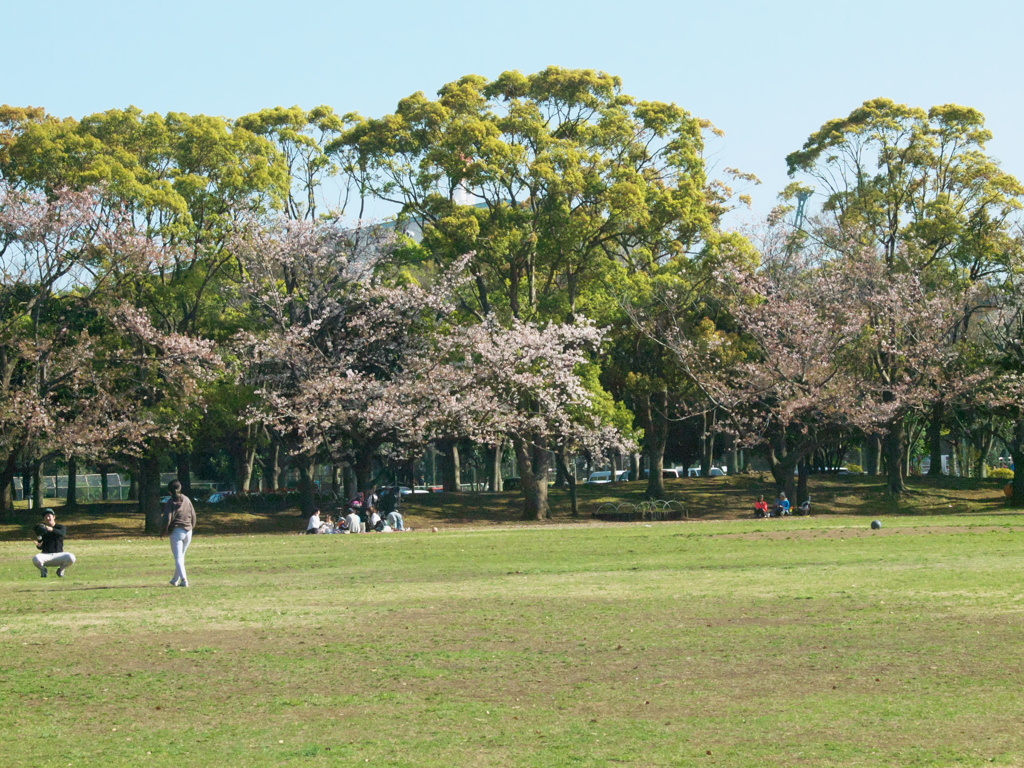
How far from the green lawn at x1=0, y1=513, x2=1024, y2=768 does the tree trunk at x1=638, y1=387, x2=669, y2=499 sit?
33029 millimetres

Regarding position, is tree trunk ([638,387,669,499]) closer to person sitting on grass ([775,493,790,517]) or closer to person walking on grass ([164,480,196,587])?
person sitting on grass ([775,493,790,517])

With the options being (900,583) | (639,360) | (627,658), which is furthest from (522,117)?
(627,658)

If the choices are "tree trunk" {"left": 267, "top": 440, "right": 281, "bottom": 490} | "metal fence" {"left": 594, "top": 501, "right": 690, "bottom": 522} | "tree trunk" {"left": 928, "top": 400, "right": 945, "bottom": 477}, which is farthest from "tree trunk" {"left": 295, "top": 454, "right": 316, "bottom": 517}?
"tree trunk" {"left": 928, "top": 400, "right": 945, "bottom": 477}

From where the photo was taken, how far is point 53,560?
21188 millimetres

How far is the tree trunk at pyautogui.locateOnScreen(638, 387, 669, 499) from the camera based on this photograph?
5503cm

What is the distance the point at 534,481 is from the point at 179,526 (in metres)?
31.2

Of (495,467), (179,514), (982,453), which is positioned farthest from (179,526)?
(982,453)

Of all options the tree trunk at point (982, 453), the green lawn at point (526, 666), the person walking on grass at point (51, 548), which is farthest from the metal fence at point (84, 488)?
the green lawn at point (526, 666)

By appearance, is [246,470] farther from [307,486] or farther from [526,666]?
[526,666]

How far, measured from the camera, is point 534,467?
5019 cm

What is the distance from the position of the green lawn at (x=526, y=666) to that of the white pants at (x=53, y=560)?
363mm

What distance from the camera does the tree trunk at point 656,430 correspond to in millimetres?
55031

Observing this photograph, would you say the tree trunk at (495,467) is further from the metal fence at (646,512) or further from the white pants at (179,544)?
the white pants at (179,544)

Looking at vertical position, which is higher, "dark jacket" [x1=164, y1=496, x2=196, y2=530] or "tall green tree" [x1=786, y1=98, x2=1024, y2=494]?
"tall green tree" [x1=786, y1=98, x2=1024, y2=494]
